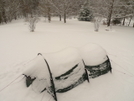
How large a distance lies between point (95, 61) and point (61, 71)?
137 centimetres

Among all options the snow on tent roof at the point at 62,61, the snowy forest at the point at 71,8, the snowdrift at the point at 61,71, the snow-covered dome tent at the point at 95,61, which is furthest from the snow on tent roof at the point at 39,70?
the snowy forest at the point at 71,8

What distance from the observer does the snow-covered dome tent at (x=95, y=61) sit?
3174 mm

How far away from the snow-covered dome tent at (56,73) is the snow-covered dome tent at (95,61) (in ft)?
1.00

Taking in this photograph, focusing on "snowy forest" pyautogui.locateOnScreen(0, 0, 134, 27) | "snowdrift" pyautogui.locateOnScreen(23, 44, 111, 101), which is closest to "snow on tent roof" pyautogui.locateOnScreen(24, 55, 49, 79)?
"snowdrift" pyautogui.locateOnScreen(23, 44, 111, 101)

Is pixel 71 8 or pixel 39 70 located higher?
pixel 71 8

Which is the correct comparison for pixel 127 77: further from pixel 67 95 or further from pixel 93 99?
pixel 67 95

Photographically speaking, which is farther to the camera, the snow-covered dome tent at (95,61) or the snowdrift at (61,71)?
the snow-covered dome tent at (95,61)

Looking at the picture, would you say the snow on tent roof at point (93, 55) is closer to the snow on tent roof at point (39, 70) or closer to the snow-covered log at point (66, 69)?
the snow-covered log at point (66, 69)

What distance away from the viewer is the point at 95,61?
3248mm

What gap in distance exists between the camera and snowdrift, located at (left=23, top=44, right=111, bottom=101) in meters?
2.58

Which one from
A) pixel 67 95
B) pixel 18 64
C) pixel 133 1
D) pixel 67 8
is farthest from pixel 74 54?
pixel 67 8

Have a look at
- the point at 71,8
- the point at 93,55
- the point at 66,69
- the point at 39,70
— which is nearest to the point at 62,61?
the point at 66,69

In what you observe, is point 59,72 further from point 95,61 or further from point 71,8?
point 71,8

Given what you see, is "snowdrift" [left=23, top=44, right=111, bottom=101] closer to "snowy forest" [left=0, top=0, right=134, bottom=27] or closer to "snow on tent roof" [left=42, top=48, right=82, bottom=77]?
"snow on tent roof" [left=42, top=48, right=82, bottom=77]
